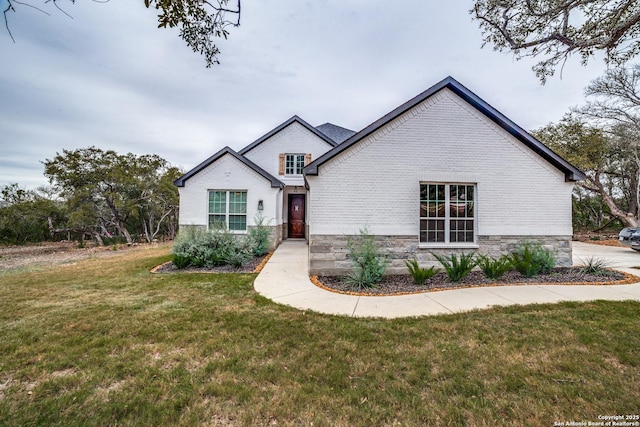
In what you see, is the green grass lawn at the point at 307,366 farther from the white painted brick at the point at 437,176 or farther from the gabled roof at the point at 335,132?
the gabled roof at the point at 335,132

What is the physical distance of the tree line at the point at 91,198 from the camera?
1673 cm

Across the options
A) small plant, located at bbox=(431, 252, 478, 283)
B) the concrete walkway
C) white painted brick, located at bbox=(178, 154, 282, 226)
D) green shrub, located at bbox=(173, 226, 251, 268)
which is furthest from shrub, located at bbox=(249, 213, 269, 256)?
small plant, located at bbox=(431, 252, 478, 283)

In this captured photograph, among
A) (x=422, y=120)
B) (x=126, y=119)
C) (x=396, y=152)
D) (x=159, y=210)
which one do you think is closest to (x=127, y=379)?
(x=396, y=152)

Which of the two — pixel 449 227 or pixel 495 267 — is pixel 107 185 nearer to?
pixel 449 227

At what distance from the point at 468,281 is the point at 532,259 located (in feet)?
6.73

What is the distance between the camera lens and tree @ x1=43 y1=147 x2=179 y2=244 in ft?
54.3

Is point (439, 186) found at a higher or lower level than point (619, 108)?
lower

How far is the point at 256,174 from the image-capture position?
12227 mm

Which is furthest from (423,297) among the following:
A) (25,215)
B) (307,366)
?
(25,215)

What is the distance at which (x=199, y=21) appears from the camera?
13.0ft

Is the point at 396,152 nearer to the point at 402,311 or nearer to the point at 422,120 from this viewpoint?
the point at 422,120

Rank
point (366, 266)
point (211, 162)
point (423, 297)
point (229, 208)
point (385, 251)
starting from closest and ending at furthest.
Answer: point (423, 297) → point (366, 266) → point (385, 251) → point (211, 162) → point (229, 208)

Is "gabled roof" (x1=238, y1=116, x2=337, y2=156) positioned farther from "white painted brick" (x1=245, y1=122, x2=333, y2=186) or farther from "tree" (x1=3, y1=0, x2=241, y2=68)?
"tree" (x1=3, y1=0, x2=241, y2=68)

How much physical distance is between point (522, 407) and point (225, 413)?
2.62 m
